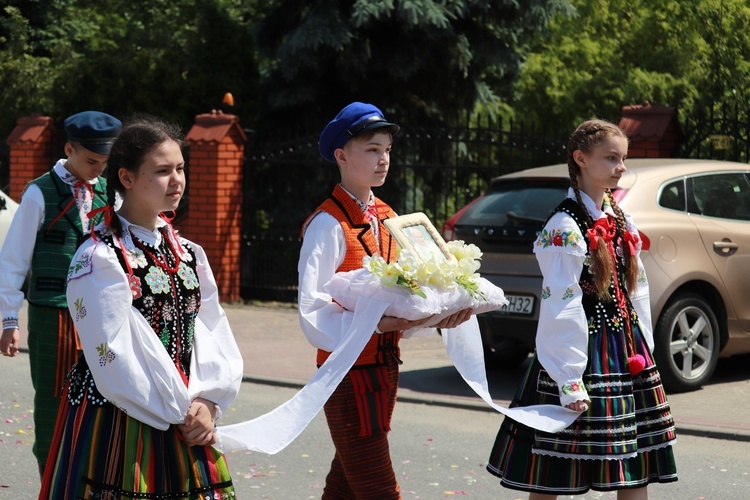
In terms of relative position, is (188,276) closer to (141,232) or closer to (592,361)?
(141,232)

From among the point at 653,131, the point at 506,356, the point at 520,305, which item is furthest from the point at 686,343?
the point at 653,131

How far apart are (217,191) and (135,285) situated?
1156 cm

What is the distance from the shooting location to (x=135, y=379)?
3.36 m

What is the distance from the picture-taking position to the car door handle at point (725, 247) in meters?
8.62

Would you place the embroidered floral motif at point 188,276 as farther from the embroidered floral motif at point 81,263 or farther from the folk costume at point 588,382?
the folk costume at point 588,382

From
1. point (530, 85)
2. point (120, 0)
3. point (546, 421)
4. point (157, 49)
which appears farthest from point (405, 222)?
point (120, 0)

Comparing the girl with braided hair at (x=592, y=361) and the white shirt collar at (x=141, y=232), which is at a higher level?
the white shirt collar at (x=141, y=232)

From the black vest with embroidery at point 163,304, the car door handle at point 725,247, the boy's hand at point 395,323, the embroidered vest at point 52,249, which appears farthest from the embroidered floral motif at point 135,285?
the car door handle at point 725,247

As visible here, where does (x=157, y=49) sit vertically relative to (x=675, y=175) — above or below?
above

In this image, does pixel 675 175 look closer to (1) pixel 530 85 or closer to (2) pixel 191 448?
(2) pixel 191 448

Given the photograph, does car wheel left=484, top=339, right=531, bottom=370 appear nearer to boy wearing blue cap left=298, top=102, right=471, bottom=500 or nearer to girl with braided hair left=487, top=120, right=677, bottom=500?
girl with braided hair left=487, top=120, right=677, bottom=500

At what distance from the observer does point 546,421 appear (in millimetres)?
4492

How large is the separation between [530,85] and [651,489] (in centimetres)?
1507

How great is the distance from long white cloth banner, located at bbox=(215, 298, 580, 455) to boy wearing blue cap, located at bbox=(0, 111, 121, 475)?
165 cm
